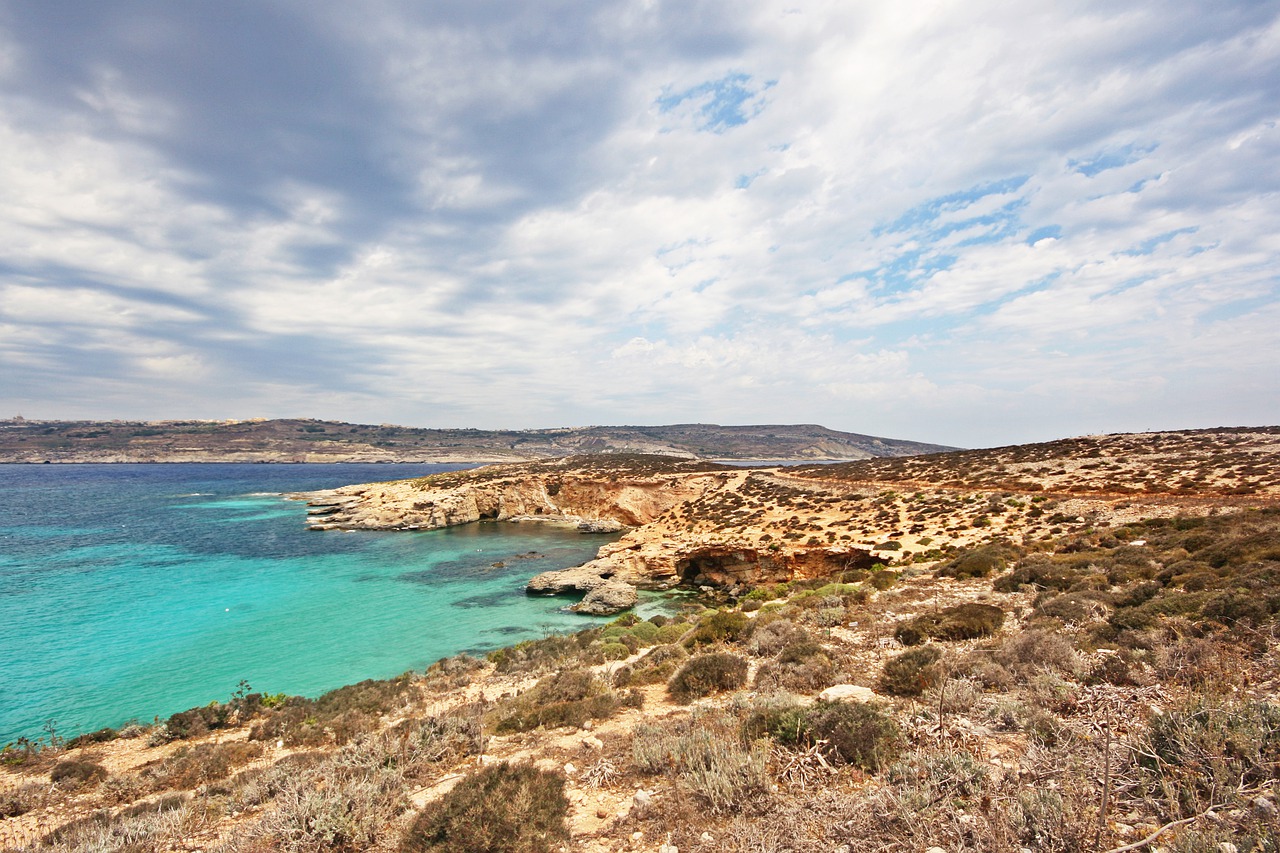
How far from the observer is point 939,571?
16516 millimetres

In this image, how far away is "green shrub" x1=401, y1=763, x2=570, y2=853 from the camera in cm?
435

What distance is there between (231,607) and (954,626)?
1224 inches

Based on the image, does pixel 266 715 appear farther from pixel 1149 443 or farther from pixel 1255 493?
pixel 1149 443

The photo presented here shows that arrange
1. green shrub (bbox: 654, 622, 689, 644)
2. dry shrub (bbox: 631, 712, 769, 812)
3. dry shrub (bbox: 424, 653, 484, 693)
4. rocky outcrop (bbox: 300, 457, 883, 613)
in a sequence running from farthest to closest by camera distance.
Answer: rocky outcrop (bbox: 300, 457, 883, 613), green shrub (bbox: 654, 622, 689, 644), dry shrub (bbox: 424, 653, 484, 693), dry shrub (bbox: 631, 712, 769, 812)

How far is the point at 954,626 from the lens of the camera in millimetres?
9820

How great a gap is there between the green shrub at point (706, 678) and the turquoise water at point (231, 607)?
1300 centimetres

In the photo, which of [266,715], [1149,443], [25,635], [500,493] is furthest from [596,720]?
[500,493]

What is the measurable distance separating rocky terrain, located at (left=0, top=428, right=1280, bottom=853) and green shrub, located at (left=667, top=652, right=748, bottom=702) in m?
0.05

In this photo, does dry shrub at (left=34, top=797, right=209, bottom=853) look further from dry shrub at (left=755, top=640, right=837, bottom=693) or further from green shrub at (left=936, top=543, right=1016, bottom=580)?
green shrub at (left=936, top=543, right=1016, bottom=580)

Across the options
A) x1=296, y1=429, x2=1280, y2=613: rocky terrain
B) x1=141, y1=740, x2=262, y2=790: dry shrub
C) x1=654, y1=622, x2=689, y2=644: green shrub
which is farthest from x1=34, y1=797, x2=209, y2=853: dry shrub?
x1=296, y1=429, x2=1280, y2=613: rocky terrain

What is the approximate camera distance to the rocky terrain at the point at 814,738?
150 inches

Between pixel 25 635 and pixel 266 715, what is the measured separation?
58.1 ft

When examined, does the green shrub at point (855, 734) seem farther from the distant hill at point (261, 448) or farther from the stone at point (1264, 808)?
the distant hill at point (261, 448)

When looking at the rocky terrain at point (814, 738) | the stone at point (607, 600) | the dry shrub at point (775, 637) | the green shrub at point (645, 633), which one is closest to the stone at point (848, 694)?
the rocky terrain at point (814, 738)
